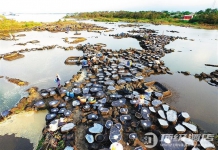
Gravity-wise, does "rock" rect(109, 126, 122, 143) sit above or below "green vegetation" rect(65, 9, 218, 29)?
below

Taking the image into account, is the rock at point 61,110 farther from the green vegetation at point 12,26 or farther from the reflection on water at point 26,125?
the green vegetation at point 12,26

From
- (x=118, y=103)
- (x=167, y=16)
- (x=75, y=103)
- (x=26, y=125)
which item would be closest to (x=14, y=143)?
(x=26, y=125)

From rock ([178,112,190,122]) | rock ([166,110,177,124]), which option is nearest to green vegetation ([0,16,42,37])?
rock ([166,110,177,124])

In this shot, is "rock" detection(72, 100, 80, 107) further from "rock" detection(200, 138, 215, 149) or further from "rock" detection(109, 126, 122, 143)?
"rock" detection(200, 138, 215, 149)

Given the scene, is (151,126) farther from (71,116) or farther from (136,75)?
(136,75)

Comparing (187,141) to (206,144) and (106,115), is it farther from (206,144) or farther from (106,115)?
(106,115)

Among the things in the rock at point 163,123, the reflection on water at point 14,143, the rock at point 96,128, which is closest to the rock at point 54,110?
the reflection on water at point 14,143

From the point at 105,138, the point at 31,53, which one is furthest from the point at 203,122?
the point at 31,53
